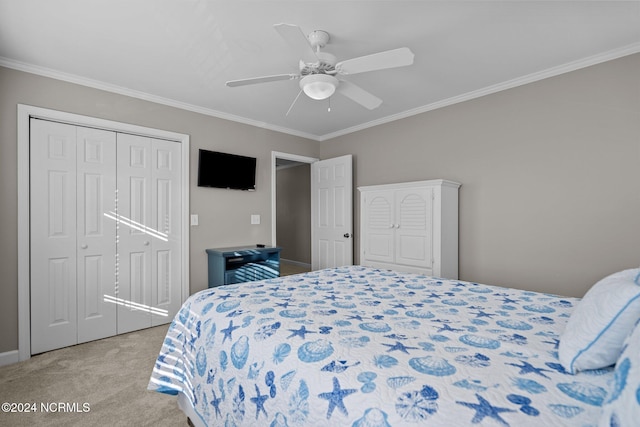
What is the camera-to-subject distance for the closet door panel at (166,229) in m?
3.26

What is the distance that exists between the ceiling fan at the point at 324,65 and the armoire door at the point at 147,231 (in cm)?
167

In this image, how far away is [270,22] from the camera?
2006mm

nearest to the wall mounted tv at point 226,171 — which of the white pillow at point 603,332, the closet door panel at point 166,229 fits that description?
the closet door panel at point 166,229

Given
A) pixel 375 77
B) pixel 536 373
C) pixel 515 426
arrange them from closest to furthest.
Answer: pixel 515 426, pixel 536 373, pixel 375 77

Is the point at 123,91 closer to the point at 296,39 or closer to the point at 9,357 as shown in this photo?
the point at 296,39

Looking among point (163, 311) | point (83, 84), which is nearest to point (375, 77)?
point (83, 84)

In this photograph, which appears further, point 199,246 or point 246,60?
point 199,246

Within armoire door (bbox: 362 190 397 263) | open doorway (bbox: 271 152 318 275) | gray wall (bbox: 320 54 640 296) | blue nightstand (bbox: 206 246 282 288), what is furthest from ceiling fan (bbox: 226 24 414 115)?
Answer: open doorway (bbox: 271 152 318 275)

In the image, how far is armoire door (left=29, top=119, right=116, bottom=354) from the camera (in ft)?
8.57

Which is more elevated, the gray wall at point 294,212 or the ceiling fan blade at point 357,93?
the ceiling fan blade at point 357,93

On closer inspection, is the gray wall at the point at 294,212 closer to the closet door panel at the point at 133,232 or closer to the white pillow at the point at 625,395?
the closet door panel at the point at 133,232

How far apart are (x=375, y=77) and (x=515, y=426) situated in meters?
2.73

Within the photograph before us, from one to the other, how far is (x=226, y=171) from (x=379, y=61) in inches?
95.9

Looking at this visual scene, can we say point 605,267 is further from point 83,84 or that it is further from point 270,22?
point 83,84
